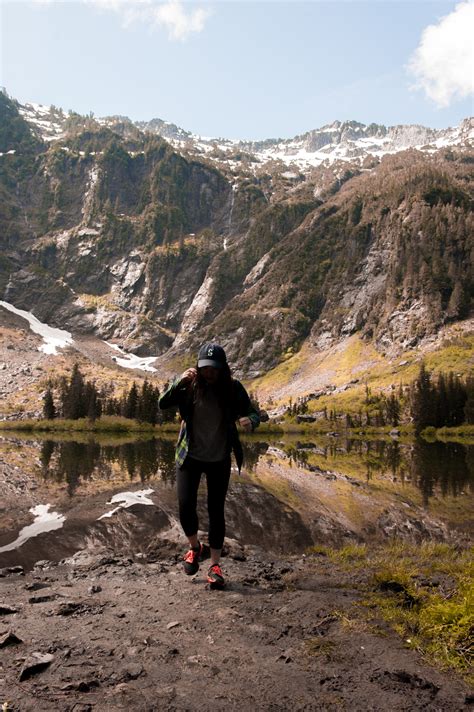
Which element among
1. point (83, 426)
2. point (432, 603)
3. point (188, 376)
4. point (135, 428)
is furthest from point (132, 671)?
point (83, 426)

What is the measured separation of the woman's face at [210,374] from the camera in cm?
823

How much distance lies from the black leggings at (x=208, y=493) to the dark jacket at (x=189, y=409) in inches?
8.8

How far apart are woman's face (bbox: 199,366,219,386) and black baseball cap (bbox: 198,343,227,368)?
0.24ft

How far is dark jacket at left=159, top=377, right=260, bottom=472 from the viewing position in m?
8.27

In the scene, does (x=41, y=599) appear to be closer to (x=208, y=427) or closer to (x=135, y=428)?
(x=208, y=427)

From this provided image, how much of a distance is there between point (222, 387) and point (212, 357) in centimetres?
59

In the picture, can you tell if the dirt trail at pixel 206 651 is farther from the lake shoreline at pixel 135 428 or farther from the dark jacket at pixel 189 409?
the lake shoreline at pixel 135 428

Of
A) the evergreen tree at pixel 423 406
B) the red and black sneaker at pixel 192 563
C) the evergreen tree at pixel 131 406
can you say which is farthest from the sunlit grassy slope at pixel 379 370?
the red and black sneaker at pixel 192 563

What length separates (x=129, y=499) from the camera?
20.7 metres

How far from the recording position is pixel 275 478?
107 ft

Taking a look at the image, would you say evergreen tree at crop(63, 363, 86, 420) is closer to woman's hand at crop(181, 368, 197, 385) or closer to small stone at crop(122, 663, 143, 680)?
woman's hand at crop(181, 368, 197, 385)

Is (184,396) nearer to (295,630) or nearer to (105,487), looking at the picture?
(295,630)

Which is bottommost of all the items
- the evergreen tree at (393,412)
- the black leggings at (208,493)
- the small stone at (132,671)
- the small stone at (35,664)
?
the evergreen tree at (393,412)

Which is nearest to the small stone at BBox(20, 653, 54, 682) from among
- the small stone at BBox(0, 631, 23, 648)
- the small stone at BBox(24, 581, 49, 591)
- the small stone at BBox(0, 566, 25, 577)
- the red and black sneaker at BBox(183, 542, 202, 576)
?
the small stone at BBox(0, 631, 23, 648)
